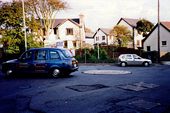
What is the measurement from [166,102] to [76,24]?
51.1 metres

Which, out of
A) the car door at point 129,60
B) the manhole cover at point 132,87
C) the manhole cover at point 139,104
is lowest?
the manhole cover at point 139,104

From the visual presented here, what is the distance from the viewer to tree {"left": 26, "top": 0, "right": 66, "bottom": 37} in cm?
4653

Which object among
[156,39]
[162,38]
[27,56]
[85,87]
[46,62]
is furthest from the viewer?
[156,39]

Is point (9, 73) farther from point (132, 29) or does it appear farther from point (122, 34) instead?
point (132, 29)

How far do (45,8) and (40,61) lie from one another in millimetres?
32824

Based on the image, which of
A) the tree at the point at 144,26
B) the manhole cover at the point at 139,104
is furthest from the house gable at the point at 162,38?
the manhole cover at the point at 139,104

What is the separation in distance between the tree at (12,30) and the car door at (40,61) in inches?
808

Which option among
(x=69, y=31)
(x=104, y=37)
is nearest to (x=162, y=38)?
(x=69, y=31)

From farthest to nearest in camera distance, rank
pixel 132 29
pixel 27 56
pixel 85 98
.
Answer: pixel 132 29, pixel 27 56, pixel 85 98

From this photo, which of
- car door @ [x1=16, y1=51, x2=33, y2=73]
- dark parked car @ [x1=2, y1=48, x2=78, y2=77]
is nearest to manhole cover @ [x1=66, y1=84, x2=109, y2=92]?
dark parked car @ [x1=2, y1=48, x2=78, y2=77]

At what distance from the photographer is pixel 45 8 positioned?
4803 centimetres

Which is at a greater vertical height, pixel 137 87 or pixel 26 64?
pixel 26 64

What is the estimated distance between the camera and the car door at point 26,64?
656 inches

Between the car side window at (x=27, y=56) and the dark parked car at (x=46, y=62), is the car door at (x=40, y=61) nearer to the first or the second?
the dark parked car at (x=46, y=62)
